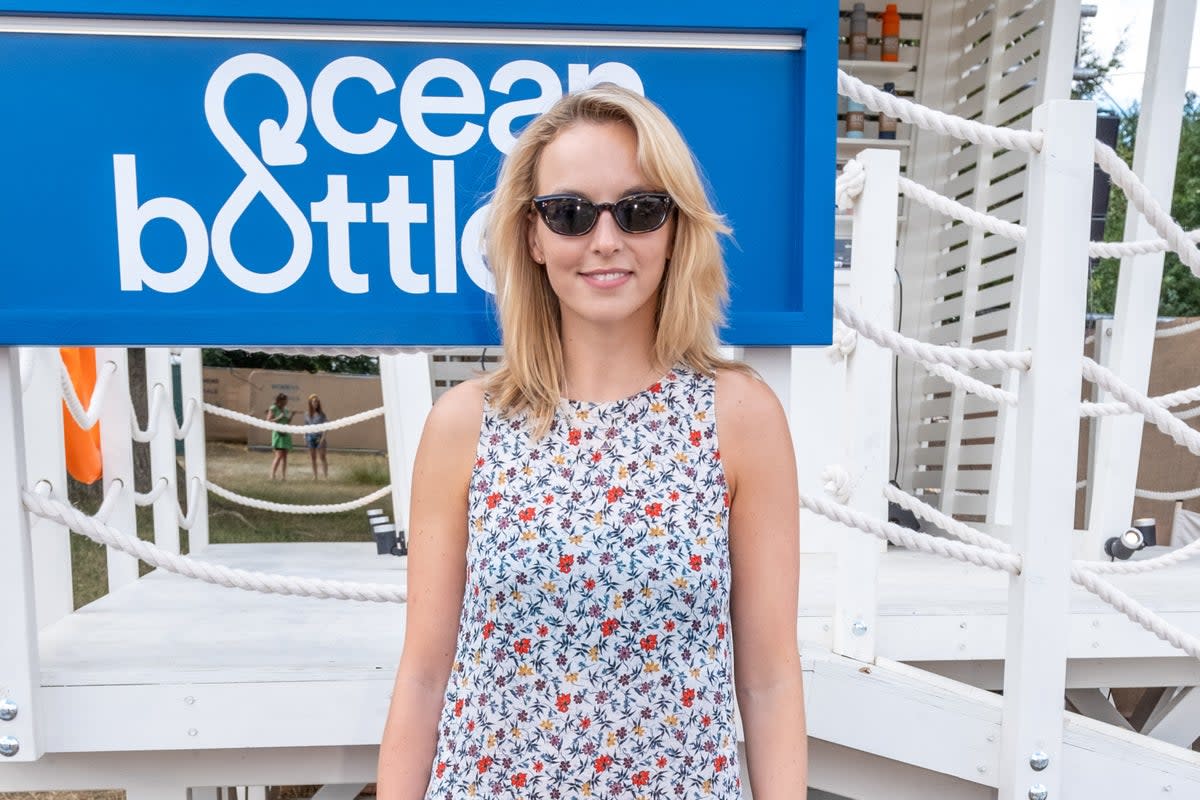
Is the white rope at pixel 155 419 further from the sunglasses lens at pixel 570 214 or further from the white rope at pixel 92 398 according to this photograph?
the sunglasses lens at pixel 570 214

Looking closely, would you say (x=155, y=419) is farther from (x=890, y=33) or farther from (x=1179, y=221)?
(x=1179, y=221)

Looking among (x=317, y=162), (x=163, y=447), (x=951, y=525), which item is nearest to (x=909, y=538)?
(x=951, y=525)

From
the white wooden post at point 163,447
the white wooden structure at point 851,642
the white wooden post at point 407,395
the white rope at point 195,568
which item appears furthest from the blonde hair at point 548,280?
the white wooden post at point 163,447

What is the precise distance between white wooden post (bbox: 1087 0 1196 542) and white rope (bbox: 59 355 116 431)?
3304 mm

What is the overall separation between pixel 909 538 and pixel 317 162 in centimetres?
115

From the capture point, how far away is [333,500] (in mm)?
11422

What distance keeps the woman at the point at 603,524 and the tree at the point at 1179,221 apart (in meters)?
22.3

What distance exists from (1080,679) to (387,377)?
7.52 ft

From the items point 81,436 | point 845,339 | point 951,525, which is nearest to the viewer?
point 951,525

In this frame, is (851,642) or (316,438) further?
(316,438)

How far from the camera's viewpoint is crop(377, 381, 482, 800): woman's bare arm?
→ 3.92ft

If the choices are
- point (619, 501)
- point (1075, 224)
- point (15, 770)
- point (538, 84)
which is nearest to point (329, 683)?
point (15, 770)

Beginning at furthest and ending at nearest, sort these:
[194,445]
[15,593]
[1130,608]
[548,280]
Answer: [194,445]
[1130,608]
[15,593]
[548,280]

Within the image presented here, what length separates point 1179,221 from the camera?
2105 centimetres
